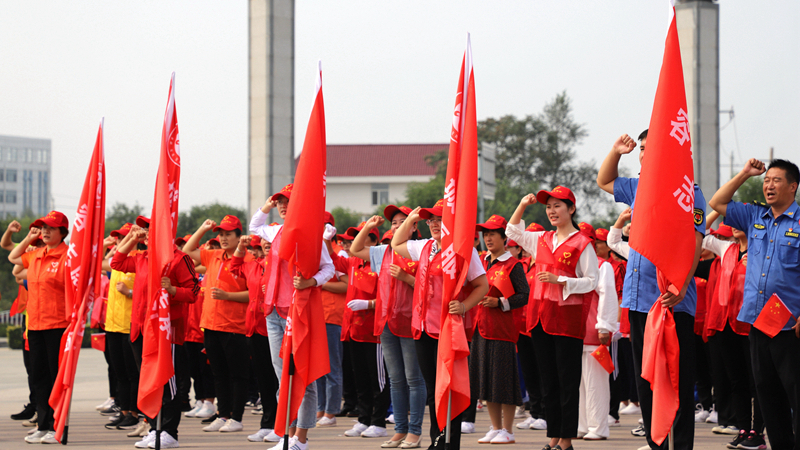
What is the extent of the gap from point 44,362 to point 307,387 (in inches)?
116

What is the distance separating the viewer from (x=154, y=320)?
23.8ft

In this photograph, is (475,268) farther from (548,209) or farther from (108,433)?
(108,433)

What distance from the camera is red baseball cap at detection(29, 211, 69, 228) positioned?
8.59m

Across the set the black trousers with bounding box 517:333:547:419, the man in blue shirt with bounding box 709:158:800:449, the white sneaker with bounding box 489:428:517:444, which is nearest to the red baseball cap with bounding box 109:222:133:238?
the black trousers with bounding box 517:333:547:419

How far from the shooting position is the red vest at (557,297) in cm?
680

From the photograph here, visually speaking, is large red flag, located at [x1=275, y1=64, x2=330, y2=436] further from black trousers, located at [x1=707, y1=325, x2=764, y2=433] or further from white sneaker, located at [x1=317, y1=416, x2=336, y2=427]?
black trousers, located at [x1=707, y1=325, x2=764, y2=433]

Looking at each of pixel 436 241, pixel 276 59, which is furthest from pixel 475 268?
pixel 276 59

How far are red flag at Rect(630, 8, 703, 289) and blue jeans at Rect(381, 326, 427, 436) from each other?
9.11 feet

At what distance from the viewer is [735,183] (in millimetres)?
5676

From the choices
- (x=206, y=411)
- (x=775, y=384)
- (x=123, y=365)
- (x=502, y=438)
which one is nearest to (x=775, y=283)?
(x=775, y=384)

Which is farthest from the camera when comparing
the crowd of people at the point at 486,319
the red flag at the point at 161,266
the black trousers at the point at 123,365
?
the black trousers at the point at 123,365

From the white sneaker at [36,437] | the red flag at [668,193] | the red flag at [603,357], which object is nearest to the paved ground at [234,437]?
the white sneaker at [36,437]

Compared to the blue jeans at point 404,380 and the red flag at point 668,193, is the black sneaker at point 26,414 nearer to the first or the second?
the blue jeans at point 404,380

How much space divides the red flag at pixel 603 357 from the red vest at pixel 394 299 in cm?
188
